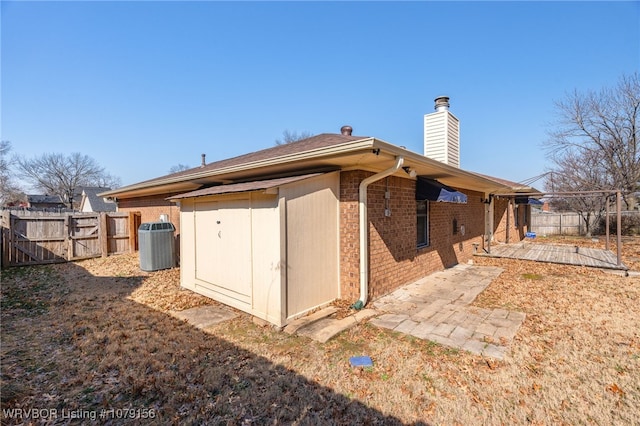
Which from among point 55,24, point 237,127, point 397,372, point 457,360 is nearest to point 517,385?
point 457,360

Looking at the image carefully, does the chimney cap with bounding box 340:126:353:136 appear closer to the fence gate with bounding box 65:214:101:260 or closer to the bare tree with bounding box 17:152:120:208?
the fence gate with bounding box 65:214:101:260

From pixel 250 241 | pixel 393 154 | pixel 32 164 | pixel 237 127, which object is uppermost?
pixel 32 164

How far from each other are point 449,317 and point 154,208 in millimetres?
11491

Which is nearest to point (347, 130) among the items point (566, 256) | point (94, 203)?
point (566, 256)

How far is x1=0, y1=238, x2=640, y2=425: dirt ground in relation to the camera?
2.61 metres

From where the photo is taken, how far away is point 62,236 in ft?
34.1

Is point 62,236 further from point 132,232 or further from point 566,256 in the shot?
point 566,256

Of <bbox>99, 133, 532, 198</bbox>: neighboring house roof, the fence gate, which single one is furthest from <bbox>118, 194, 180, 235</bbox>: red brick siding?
<bbox>99, 133, 532, 198</bbox>: neighboring house roof

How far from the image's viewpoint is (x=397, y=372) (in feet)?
10.8

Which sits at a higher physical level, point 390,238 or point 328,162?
point 328,162

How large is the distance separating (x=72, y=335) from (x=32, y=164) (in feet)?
207

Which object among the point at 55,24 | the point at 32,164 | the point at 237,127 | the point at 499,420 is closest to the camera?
the point at 499,420

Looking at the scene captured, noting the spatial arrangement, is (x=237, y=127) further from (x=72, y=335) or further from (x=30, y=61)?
(x=72, y=335)

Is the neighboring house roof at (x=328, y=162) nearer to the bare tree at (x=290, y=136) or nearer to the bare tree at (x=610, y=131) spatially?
the bare tree at (x=610, y=131)
